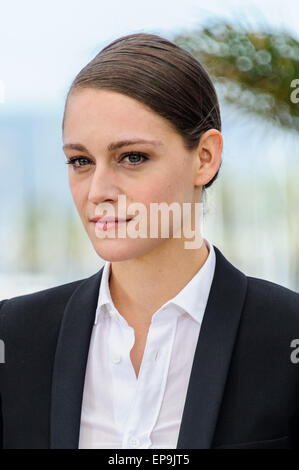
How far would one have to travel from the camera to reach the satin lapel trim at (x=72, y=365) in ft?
3.95

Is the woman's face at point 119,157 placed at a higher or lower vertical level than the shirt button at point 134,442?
higher

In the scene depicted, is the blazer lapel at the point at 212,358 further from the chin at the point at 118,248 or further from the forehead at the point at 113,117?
the forehead at the point at 113,117

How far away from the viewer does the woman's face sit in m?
1.16

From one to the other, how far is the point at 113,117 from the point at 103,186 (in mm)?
126

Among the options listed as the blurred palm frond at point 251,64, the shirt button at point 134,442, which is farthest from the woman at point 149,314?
the blurred palm frond at point 251,64

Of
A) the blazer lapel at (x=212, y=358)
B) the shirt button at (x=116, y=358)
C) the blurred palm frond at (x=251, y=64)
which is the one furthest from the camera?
the blurred palm frond at (x=251, y=64)

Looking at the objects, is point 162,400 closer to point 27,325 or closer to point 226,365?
point 226,365

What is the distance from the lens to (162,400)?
124cm

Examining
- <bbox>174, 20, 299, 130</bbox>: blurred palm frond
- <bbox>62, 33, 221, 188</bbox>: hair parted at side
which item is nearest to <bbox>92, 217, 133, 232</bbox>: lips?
<bbox>62, 33, 221, 188</bbox>: hair parted at side

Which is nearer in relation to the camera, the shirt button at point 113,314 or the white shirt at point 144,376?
the white shirt at point 144,376

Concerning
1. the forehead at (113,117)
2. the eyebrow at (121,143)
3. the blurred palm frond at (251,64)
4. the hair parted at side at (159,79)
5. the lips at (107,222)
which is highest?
the blurred palm frond at (251,64)
